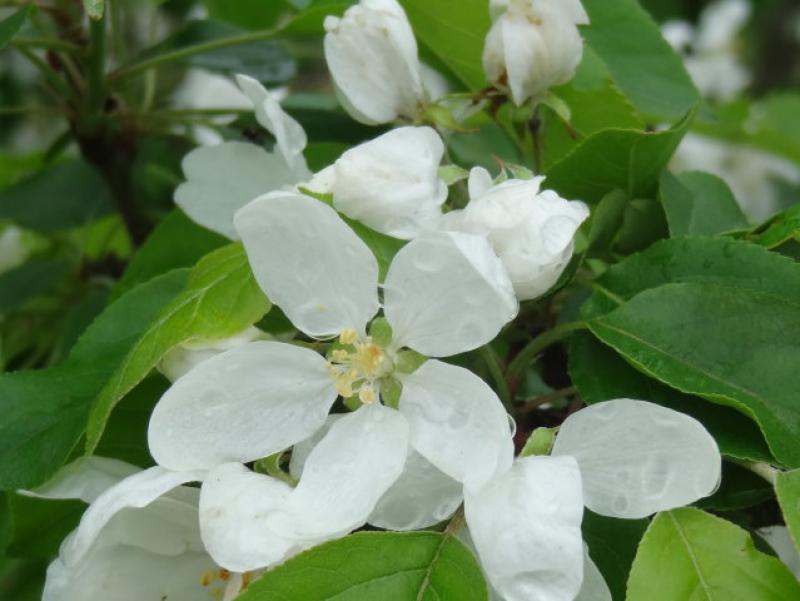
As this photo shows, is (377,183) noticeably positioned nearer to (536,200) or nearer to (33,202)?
(536,200)

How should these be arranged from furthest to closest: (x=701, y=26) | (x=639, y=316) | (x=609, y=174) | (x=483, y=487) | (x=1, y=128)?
1. (x=701, y=26)
2. (x=1, y=128)
3. (x=609, y=174)
4. (x=639, y=316)
5. (x=483, y=487)

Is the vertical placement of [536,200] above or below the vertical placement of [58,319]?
above

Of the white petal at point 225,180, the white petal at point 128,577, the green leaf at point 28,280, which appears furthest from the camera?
the green leaf at point 28,280

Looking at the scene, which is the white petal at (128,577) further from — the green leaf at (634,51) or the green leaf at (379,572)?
the green leaf at (634,51)

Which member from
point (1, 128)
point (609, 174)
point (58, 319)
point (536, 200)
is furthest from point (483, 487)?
point (1, 128)

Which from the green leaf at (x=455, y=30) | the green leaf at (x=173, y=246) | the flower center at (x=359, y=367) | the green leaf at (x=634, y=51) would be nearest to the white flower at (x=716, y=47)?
the green leaf at (x=634, y=51)

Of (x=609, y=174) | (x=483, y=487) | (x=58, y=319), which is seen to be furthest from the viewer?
(x=58, y=319)

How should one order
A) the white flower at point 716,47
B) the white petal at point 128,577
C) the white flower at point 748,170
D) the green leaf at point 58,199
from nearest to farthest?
the white petal at point 128,577, the green leaf at point 58,199, the white flower at point 748,170, the white flower at point 716,47
